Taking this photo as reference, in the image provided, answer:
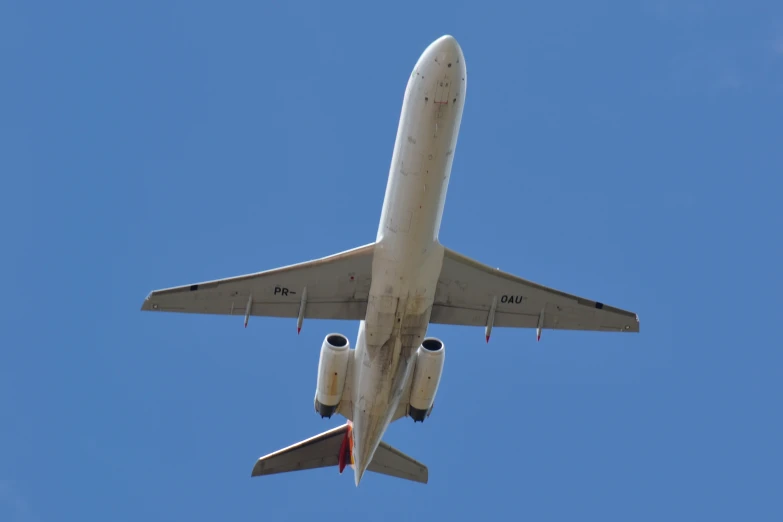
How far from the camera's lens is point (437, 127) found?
1254 inches

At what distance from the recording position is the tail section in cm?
4256

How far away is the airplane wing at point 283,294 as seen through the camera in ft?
121

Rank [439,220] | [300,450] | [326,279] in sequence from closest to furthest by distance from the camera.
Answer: [439,220], [326,279], [300,450]

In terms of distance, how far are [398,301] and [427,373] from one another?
3.85 m

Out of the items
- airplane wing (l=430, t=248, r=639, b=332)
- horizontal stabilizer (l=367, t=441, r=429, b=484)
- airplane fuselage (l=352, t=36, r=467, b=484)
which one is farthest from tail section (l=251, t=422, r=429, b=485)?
airplane wing (l=430, t=248, r=639, b=332)

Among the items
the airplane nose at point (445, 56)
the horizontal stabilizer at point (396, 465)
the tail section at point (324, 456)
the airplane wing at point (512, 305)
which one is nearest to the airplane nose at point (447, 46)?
the airplane nose at point (445, 56)

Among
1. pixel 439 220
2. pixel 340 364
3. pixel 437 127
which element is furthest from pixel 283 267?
pixel 437 127

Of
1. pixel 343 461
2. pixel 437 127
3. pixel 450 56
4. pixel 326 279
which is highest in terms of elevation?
pixel 450 56

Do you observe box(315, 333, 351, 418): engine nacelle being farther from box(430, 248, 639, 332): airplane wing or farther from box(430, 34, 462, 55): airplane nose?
box(430, 34, 462, 55): airplane nose

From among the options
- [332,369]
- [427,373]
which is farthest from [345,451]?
[427,373]

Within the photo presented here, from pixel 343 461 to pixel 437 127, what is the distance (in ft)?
55.1

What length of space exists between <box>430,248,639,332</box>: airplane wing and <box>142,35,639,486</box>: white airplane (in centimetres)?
4

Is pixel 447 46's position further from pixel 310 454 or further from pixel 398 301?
pixel 310 454

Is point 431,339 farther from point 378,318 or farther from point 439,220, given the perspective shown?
point 439,220
